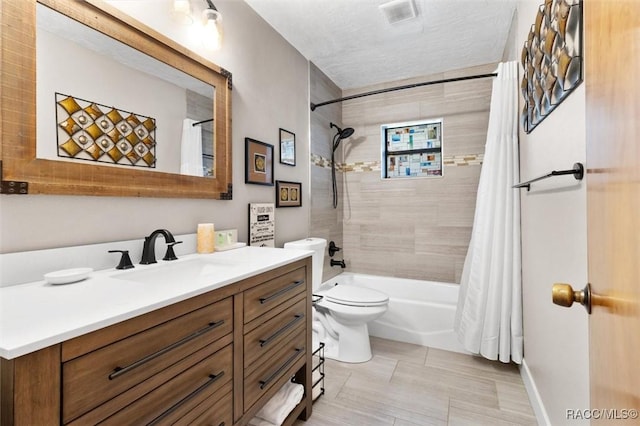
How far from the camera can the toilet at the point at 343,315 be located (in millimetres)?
2180

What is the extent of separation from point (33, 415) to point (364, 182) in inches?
121

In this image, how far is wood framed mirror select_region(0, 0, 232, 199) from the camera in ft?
3.05

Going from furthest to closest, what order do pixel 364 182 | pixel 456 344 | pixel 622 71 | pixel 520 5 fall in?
1. pixel 364 182
2. pixel 456 344
3. pixel 520 5
4. pixel 622 71

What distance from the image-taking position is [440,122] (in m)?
3.08

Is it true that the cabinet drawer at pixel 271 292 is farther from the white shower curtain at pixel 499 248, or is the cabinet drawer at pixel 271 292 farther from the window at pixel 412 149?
the window at pixel 412 149

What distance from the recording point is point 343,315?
2.20m

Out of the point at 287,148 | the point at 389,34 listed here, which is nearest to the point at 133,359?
the point at 287,148

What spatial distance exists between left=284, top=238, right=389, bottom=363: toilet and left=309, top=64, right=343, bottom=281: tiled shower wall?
0.54 meters

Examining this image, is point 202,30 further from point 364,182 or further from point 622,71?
point 364,182

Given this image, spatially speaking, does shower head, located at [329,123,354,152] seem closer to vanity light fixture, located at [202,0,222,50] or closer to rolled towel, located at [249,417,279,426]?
vanity light fixture, located at [202,0,222,50]

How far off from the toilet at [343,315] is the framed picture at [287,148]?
0.65 metres

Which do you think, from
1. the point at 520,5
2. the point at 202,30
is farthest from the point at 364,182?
the point at 202,30

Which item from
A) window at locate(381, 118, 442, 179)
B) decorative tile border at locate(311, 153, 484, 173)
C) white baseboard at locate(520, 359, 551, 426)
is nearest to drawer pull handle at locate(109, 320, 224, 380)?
white baseboard at locate(520, 359, 551, 426)

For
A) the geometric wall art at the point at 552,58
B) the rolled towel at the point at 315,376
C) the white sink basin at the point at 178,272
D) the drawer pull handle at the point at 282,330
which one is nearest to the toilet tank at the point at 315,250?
the rolled towel at the point at 315,376
